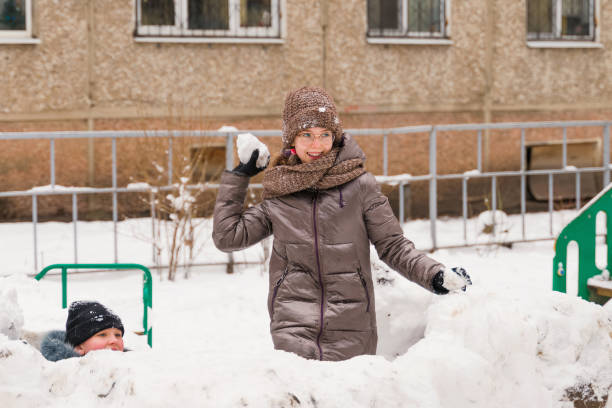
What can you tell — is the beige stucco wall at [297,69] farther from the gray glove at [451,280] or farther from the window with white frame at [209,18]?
the gray glove at [451,280]

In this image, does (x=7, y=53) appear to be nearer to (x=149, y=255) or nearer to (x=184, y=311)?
(x=149, y=255)

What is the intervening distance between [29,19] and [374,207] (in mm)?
6955

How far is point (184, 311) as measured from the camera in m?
5.93

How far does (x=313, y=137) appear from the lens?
2.90 meters

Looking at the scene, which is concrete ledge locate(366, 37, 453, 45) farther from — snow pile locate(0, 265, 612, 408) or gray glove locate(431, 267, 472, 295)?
gray glove locate(431, 267, 472, 295)

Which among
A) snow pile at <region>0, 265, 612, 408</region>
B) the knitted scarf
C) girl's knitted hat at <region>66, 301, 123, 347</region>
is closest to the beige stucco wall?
girl's knitted hat at <region>66, 301, 123, 347</region>

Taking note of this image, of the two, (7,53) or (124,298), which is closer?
(124,298)

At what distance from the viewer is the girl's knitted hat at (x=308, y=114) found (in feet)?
9.43

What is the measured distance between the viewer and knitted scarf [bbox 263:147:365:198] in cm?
281

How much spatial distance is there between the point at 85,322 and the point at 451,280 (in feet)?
4.39

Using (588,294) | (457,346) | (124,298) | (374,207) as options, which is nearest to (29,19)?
(124,298)

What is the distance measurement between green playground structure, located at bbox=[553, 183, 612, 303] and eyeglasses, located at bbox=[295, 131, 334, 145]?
1.98 meters

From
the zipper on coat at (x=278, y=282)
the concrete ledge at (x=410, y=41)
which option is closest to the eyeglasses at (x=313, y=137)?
the zipper on coat at (x=278, y=282)

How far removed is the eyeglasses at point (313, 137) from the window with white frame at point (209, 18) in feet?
22.0
